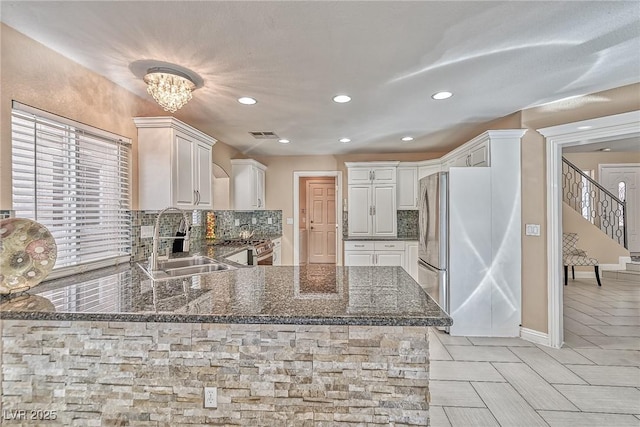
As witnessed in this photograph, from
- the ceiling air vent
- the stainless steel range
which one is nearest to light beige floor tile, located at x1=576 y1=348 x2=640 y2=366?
the stainless steel range

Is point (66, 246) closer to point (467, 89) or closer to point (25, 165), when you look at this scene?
point (25, 165)

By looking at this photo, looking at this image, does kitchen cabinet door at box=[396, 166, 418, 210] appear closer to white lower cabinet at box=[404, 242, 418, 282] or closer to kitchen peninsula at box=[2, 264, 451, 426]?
white lower cabinet at box=[404, 242, 418, 282]

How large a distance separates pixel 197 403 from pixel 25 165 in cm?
165

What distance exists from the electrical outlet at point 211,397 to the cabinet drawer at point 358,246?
3748mm

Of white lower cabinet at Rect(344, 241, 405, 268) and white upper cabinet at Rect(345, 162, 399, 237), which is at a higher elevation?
white upper cabinet at Rect(345, 162, 399, 237)

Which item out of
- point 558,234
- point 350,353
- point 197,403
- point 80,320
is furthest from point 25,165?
point 558,234

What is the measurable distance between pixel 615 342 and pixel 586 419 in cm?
166

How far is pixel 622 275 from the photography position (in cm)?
585

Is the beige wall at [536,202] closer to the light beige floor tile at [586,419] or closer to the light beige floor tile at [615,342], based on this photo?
the light beige floor tile at [615,342]

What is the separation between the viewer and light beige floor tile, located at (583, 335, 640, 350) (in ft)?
9.95

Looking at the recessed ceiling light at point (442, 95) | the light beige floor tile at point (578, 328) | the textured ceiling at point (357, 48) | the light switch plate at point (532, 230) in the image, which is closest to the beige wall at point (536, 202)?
the light switch plate at point (532, 230)

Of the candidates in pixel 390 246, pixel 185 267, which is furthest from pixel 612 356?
pixel 185 267

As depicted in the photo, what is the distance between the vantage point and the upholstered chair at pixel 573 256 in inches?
209

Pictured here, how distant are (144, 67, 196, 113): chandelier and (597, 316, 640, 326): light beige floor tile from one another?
5.03 metres
